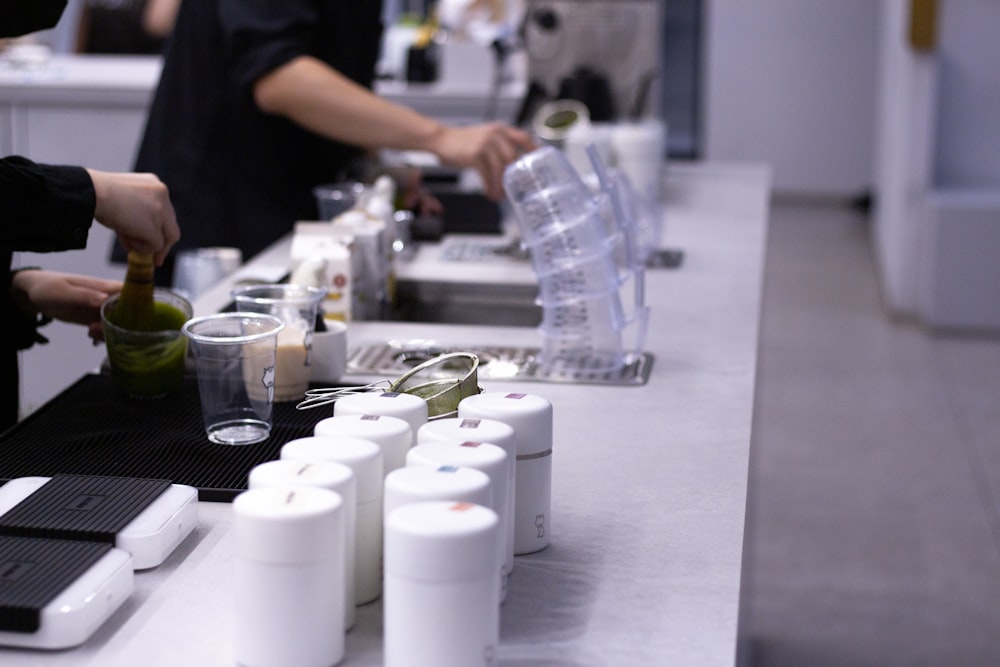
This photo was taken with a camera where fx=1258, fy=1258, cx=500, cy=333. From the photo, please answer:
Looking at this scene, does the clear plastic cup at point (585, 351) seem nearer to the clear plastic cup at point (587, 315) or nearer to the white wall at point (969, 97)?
the clear plastic cup at point (587, 315)

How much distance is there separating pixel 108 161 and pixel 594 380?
8.96 ft

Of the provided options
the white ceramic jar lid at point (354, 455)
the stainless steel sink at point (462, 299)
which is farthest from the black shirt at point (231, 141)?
the white ceramic jar lid at point (354, 455)

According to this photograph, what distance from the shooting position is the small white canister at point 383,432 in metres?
1.10

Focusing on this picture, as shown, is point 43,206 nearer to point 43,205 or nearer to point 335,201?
point 43,205

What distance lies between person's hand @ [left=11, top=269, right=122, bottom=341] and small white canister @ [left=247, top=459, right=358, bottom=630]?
2.84ft

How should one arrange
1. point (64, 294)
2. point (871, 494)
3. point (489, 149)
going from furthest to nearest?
point (871, 494), point (489, 149), point (64, 294)

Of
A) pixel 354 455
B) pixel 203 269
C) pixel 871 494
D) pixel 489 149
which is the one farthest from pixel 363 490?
pixel 871 494

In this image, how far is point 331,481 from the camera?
3.24ft

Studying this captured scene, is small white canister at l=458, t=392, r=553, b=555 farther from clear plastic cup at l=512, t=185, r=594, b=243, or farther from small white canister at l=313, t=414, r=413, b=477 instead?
clear plastic cup at l=512, t=185, r=594, b=243

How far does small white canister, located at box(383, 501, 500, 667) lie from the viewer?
0.90m

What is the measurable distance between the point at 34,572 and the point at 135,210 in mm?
632

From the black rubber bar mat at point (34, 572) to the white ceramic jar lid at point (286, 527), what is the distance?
0.59 ft

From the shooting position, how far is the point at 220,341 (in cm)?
141

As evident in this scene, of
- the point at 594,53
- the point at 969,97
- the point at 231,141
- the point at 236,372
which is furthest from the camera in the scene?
the point at 969,97
